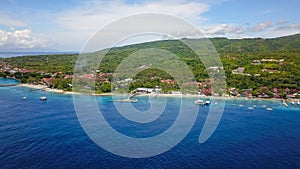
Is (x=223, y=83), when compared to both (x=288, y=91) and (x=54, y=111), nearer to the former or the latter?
(x=288, y=91)

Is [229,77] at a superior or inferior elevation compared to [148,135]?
superior

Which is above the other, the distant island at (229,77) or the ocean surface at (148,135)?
the distant island at (229,77)

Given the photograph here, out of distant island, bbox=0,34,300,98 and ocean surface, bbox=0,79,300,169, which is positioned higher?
distant island, bbox=0,34,300,98

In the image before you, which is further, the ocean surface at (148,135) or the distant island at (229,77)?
the distant island at (229,77)

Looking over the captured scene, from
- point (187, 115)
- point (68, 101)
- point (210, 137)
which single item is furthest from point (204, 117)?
point (68, 101)

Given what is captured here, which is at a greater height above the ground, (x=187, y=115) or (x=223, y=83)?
(x=223, y=83)

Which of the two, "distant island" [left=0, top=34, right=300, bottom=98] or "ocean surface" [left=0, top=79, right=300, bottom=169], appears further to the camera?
"distant island" [left=0, top=34, right=300, bottom=98]

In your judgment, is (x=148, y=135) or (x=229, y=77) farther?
(x=229, y=77)

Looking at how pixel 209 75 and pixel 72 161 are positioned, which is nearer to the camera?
pixel 72 161
